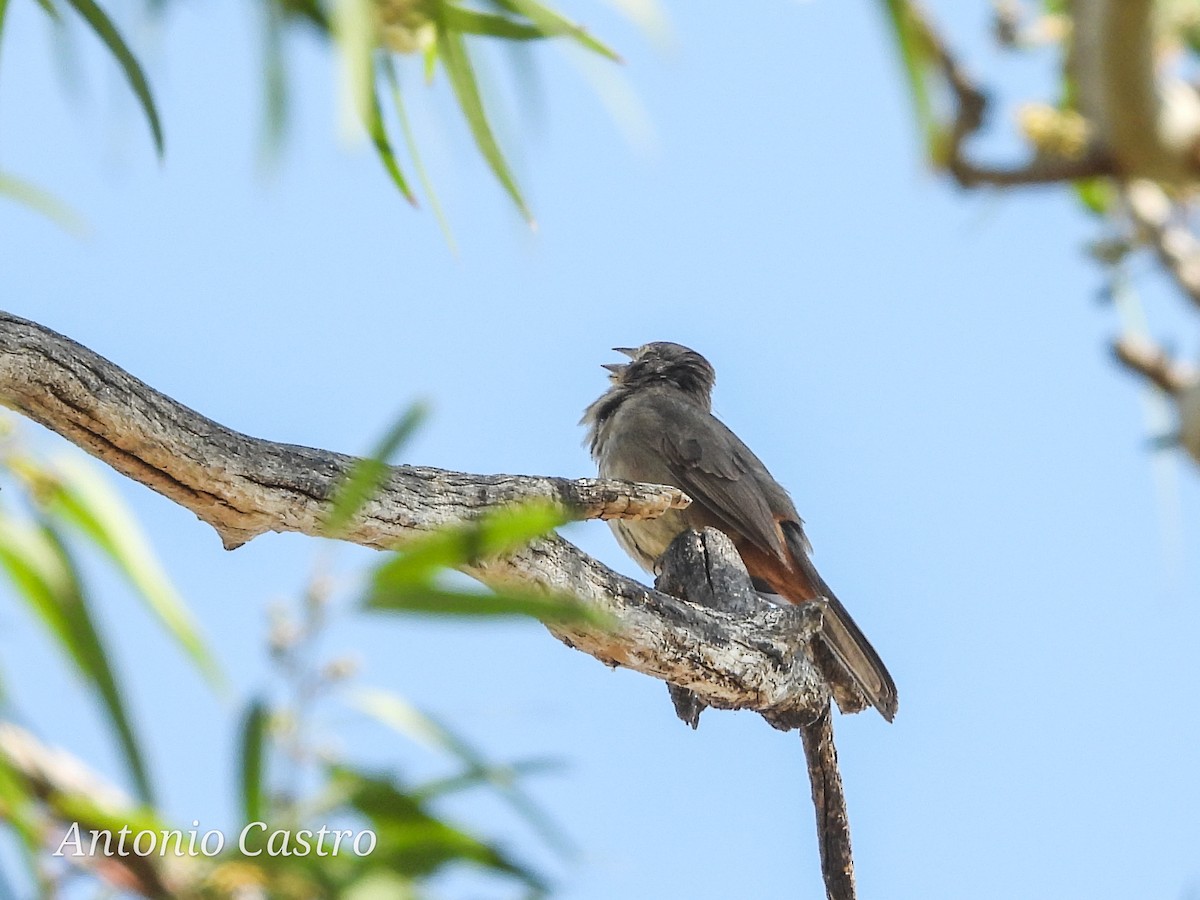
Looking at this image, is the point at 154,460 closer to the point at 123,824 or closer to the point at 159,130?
the point at 159,130

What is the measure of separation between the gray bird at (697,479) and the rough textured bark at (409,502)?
1086 mm

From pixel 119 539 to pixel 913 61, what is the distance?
4.27 ft

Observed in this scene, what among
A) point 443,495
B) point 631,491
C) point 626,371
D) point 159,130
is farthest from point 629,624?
point 626,371

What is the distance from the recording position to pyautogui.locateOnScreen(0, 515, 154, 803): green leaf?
5.50 feet

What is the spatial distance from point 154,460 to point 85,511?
1634 millimetres

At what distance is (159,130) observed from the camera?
2.51 meters

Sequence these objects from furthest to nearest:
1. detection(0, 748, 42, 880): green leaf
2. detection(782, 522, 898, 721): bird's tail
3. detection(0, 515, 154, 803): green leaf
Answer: detection(782, 522, 898, 721): bird's tail → detection(0, 515, 154, 803): green leaf → detection(0, 748, 42, 880): green leaf

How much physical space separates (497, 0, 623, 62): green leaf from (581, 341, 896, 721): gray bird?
11.9ft

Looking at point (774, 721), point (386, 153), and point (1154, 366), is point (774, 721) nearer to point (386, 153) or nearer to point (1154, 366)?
point (386, 153)

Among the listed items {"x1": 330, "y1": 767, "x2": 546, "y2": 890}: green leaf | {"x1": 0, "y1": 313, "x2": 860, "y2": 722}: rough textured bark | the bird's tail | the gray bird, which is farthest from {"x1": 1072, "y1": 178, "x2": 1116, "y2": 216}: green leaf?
the gray bird

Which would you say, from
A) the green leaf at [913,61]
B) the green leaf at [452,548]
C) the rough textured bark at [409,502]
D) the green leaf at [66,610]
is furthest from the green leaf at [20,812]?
the rough textured bark at [409,502]

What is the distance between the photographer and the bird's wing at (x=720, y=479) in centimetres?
627

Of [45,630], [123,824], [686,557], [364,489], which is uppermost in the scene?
[686,557]

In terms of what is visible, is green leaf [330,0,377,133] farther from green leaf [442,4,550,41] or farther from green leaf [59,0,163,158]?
green leaf [59,0,163,158]
